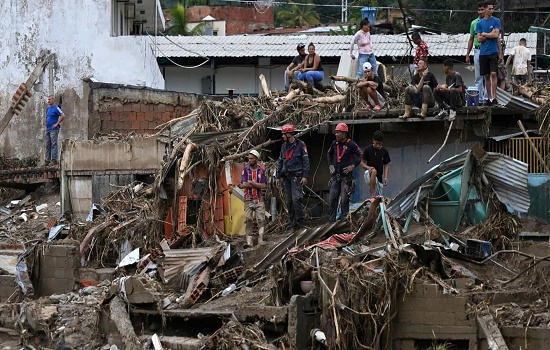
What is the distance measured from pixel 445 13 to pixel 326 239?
2654cm

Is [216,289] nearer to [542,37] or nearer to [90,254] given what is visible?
[90,254]

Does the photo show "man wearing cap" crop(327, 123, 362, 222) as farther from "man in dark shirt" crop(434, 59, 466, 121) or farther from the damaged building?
"man in dark shirt" crop(434, 59, 466, 121)

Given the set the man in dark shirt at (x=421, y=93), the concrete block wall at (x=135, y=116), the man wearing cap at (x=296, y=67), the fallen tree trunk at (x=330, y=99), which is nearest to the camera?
the man in dark shirt at (x=421, y=93)

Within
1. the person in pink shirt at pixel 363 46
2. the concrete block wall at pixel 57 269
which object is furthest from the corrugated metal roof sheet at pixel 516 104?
the concrete block wall at pixel 57 269

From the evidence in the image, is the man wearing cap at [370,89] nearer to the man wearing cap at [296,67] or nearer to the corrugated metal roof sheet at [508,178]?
the corrugated metal roof sheet at [508,178]

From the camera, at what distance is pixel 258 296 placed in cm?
1662

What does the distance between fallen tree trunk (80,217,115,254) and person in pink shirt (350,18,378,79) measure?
5383mm

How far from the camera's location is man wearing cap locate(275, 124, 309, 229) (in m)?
18.1

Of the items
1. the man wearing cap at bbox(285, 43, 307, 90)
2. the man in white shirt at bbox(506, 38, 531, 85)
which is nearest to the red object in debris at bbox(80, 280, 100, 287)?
the man wearing cap at bbox(285, 43, 307, 90)

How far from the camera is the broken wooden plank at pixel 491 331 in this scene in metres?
14.6

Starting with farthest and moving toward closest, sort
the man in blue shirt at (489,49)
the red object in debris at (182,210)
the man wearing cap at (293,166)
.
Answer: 1. the red object in debris at (182,210)
2. the man in blue shirt at (489,49)
3. the man wearing cap at (293,166)

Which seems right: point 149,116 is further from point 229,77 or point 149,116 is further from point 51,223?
point 229,77

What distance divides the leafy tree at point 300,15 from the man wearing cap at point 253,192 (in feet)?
132

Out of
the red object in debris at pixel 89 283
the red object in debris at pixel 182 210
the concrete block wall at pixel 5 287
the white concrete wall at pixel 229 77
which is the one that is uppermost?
the white concrete wall at pixel 229 77
